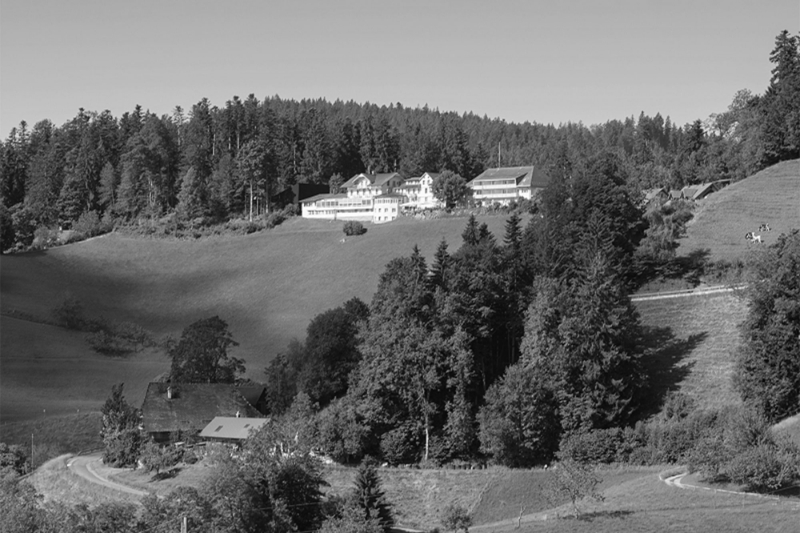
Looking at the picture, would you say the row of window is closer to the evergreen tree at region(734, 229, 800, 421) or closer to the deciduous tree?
the deciduous tree

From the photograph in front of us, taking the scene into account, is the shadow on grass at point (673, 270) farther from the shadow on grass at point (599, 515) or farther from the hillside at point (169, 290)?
the shadow on grass at point (599, 515)

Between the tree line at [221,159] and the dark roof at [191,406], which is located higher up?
the tree line at [221,159]

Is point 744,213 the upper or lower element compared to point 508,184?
lower

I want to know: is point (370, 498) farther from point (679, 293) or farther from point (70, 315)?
point (70, 315)

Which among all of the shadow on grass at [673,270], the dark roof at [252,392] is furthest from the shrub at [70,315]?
the shadow on grass at [673,270]

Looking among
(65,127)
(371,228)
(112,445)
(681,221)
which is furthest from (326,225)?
(65,127)

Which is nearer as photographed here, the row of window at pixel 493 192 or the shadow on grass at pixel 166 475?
the shadow on grass at pixel 166 475

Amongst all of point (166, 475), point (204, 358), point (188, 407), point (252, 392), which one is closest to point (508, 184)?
point (204, 358)
